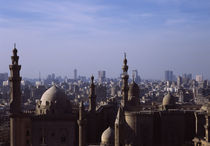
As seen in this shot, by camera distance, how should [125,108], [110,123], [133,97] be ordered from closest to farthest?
[125,108]
[110,123]
[133,97]

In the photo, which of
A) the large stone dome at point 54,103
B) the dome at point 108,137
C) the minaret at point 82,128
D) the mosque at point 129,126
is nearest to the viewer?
the dome at point 108,137

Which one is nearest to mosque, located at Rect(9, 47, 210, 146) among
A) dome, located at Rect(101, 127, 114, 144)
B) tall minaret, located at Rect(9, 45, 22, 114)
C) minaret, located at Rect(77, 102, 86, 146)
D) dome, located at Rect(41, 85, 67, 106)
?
dome, located at Rect(41, 85, 67, 106)

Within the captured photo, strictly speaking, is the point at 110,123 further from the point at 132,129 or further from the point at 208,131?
the point at 208,131

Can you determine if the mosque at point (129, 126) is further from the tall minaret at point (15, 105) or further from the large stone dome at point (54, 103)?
the tall minaret at point (15, 105)

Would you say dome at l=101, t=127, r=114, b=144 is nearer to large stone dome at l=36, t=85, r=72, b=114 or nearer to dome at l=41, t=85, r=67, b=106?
large stone dome at l=36, t=85, r=72, b=114

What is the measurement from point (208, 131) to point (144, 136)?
5326 millimetres

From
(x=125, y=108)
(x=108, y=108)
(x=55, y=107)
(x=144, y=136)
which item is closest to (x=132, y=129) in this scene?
(x=144, y=136)

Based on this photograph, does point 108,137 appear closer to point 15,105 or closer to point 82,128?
point 82,128

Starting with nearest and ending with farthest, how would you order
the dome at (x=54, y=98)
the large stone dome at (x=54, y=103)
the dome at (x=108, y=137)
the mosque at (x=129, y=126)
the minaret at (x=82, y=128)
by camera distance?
1. the dome at (x=108, y=137)
2. the minaret at (x=82, y=128)
3. the mosque at (x=129, y=126)
4. the large stone dome at (x=54, y=103)
5. the dome at (x=54, y=98)

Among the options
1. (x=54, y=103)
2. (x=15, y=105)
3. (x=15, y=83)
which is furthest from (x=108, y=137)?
(x=54, y=103)

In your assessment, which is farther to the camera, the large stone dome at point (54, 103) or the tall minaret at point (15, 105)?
the large stone dome at point (54, 103)

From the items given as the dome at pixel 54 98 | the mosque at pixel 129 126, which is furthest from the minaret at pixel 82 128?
the dome at pixel 54 98

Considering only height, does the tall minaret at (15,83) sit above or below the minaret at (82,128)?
above

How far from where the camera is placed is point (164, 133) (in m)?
28.3
